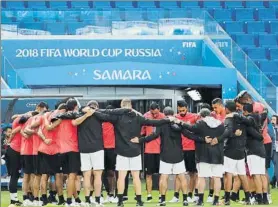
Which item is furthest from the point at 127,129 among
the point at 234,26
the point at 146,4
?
the point at 146,4

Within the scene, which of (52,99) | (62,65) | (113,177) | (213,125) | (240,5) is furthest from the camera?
(240,5)

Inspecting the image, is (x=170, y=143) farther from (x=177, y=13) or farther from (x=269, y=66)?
(x=269, y=66)

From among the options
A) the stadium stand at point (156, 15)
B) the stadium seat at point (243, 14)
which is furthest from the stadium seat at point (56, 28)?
the stadium seat at point (243, 14)


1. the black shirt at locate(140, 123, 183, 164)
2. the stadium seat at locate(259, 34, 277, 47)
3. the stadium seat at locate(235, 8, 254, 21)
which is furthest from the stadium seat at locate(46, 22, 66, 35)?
the black shirt at locate(140, 123, 183, 164)

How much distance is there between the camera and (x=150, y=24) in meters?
26.7

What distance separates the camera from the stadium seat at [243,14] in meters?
31.9

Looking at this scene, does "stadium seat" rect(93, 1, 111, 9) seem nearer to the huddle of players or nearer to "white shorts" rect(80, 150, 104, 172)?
the huddle of players

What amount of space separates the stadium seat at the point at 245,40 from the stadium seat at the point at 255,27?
464 mm

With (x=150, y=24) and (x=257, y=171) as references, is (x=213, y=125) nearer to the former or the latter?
(x=257, y=171)

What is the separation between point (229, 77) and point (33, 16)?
5.72 metres

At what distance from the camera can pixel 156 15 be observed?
2672 cm

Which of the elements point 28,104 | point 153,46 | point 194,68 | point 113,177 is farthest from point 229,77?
point 113,177

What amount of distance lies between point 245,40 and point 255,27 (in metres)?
0.80

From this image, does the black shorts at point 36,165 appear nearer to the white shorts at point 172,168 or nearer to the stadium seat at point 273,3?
the white shorts at point 172,168
